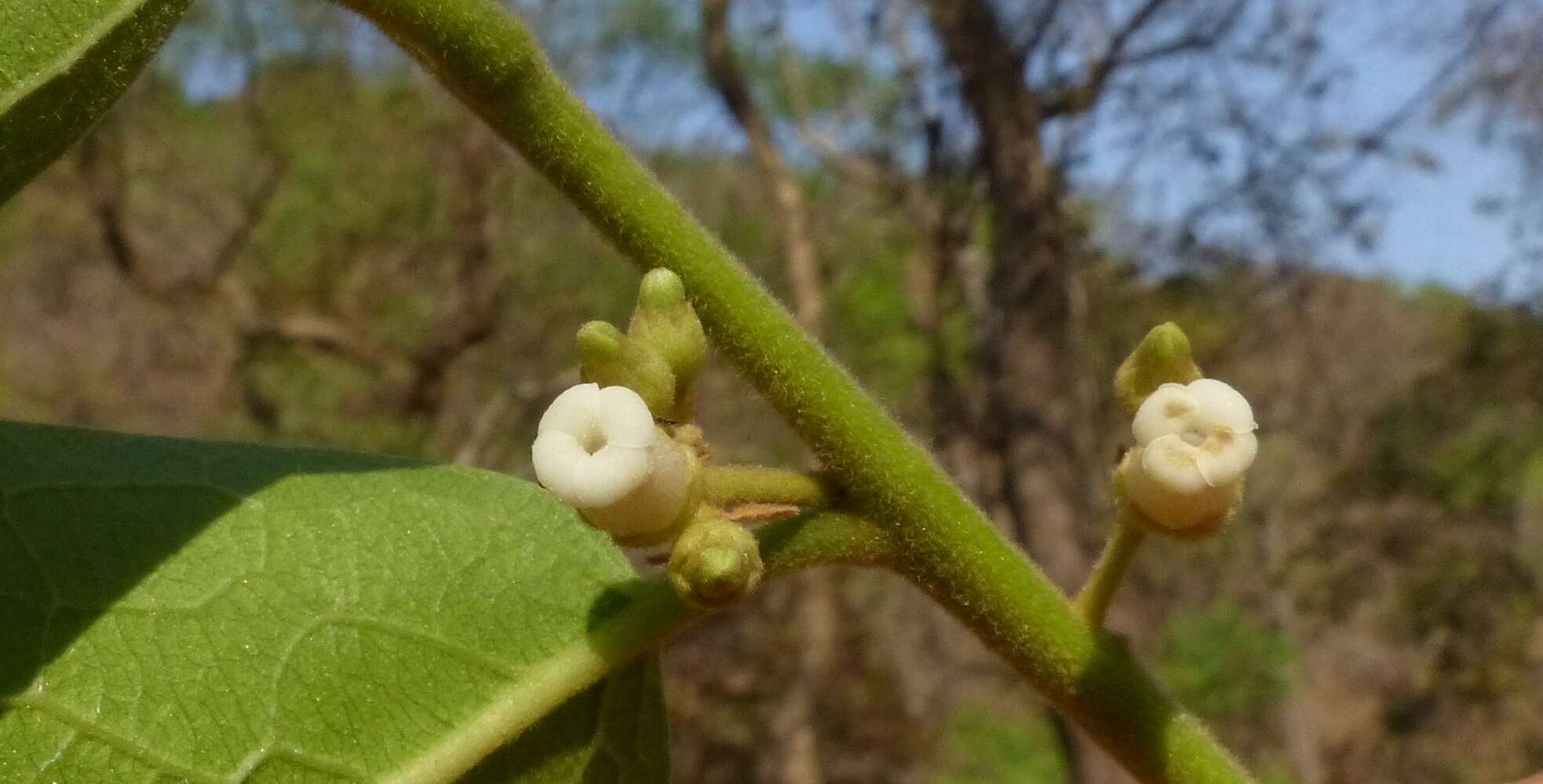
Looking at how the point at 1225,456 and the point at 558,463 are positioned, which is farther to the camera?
the point at 1225,456

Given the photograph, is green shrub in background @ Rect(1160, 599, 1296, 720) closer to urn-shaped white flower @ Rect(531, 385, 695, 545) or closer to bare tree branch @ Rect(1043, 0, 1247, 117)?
bare tree branch @ Rect(1043, 0, 1247, 117)

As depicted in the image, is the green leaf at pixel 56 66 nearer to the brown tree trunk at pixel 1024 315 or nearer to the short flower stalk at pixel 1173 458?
the short flower stalk at pixel 1173 458

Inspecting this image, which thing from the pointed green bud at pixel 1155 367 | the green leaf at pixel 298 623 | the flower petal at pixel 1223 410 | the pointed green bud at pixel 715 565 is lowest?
the green leaf at pixel 298 623

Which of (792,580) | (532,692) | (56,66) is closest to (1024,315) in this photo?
(792,580)

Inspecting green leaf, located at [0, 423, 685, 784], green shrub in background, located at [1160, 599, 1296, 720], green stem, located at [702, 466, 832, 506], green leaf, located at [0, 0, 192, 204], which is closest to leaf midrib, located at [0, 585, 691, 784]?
green leaf, located at [0, 423, 685, 784]

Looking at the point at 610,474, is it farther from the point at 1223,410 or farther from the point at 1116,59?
the point at 1116,59

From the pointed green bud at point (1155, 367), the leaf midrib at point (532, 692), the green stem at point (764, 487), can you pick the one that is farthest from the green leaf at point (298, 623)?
the pointed green bud at point (1155, 367)
